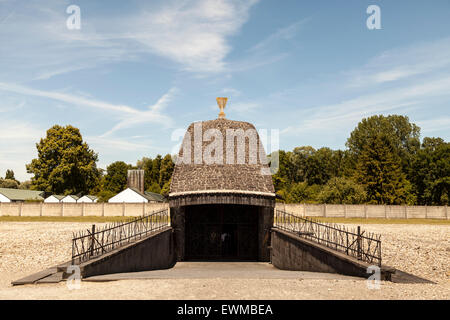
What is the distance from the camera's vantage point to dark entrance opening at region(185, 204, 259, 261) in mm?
25766

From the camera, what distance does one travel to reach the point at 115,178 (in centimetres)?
9306

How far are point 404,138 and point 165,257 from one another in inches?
2798

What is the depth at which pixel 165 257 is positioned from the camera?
2120 cm

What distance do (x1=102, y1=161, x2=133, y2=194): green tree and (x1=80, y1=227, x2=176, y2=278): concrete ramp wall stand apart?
72465 mm

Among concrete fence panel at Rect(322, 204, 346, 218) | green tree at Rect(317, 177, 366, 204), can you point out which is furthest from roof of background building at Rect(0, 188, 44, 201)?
concrete fence panel at Rect(322, 204, 346, 218)

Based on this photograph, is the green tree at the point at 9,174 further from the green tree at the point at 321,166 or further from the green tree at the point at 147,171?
the green tree at the point at 321,166

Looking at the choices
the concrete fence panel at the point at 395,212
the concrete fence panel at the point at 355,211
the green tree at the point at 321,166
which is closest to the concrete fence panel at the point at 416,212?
the concrete fence panel at the point at 395,212

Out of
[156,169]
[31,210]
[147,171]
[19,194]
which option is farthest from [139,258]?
[147,171]

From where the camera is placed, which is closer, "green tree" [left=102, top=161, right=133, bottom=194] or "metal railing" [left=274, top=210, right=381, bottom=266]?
"metal railing" [left=274, top=210, right=381, bottom=266]

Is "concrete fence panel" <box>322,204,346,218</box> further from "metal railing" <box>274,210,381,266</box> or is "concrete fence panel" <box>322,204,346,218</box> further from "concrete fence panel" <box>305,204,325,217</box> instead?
"metal railing" <box>274,210,381,266</box>

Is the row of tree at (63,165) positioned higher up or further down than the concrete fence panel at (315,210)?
higher up

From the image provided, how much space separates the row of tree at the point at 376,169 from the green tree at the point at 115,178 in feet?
130

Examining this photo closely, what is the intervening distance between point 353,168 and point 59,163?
54666mm

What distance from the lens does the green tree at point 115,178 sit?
91.9 meters
